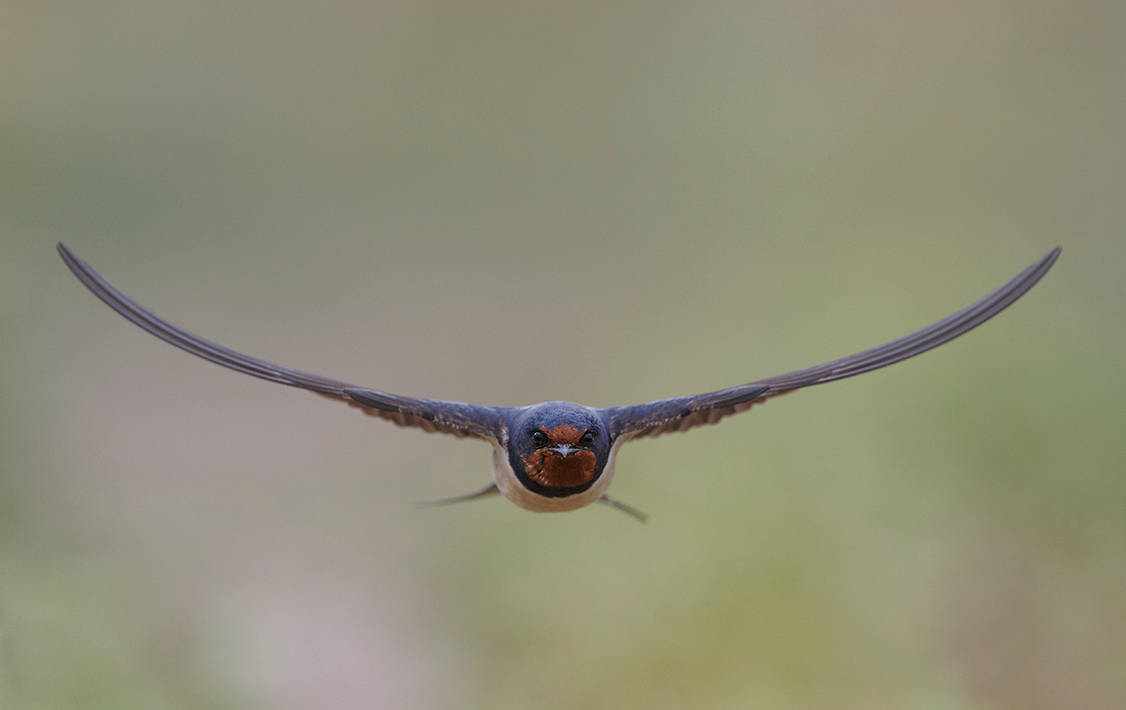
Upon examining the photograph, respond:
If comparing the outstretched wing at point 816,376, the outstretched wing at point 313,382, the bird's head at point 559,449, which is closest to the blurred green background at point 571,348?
the outstretched wing at point 313,382

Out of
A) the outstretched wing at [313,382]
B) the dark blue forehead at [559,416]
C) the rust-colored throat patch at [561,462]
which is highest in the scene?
the outstretched wing at [313,382]

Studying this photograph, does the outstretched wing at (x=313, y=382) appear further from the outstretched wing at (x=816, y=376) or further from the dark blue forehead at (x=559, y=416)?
the outstretched wing at (x=816, y=376)

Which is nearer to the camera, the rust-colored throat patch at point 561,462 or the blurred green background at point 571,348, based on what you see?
the rust-colored throat patch at point 561,462

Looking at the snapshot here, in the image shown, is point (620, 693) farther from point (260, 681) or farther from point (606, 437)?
point (606, 437)

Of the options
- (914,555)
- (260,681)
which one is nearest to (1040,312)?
(914,555)

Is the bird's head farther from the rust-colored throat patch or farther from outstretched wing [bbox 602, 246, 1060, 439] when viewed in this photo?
outstretched wing [bbox 602, 246, 1060, 439]

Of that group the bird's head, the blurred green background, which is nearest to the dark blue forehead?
the bird's head
